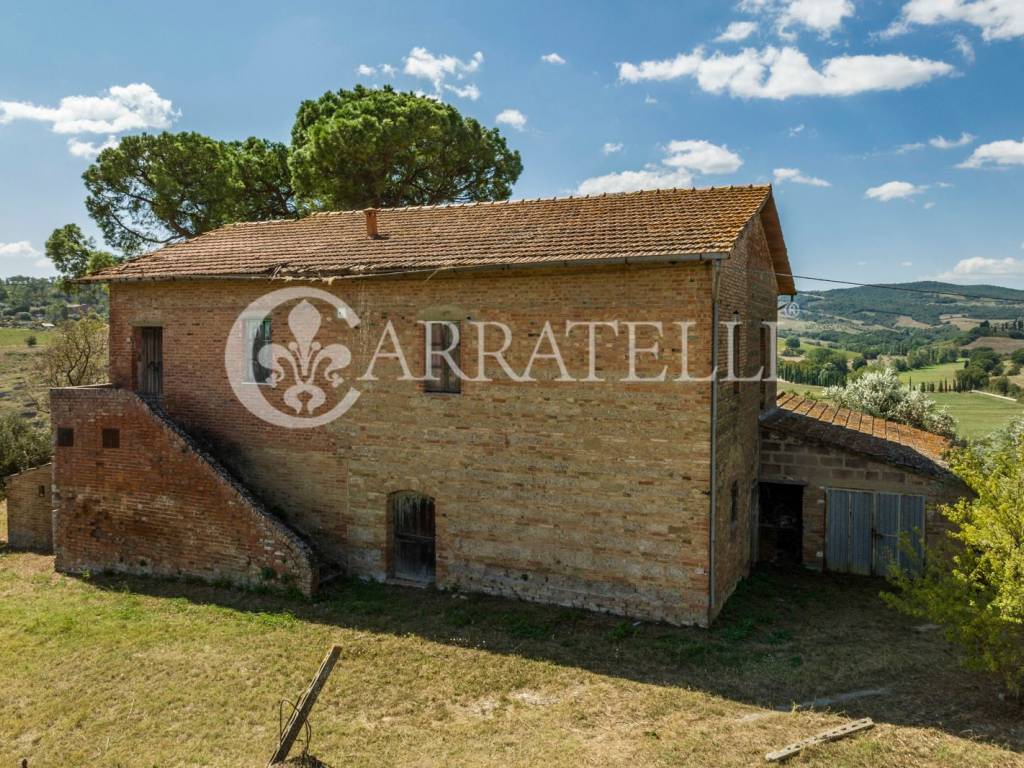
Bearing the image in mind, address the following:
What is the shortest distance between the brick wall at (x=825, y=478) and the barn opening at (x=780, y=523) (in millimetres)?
479

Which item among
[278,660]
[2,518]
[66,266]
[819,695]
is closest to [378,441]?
[278,660]

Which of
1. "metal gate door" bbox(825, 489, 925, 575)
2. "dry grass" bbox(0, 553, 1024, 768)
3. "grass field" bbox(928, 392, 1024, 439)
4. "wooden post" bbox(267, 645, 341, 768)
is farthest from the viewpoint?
"grass field" bbox(928, 392, 1024, 439)

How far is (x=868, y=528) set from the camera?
12359mm

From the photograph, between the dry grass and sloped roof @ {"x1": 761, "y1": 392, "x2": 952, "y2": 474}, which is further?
sloped roof @ {"x1": 761, "y1": 392, "x2": 952, "y2": 474}

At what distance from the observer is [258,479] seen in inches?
509

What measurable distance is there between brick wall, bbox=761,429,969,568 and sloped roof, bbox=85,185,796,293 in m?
4.37

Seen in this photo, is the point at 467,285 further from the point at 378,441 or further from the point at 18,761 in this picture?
the point at 18,761

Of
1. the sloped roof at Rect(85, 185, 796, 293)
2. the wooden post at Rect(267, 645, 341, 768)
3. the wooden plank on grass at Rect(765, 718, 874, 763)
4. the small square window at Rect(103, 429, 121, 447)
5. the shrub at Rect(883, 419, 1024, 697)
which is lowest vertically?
the wooden plank on grass at Rect(765, 718, 874, 763)

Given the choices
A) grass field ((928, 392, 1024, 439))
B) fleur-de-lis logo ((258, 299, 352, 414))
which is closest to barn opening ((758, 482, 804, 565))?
grass field ((928, 392, 1024, 439))

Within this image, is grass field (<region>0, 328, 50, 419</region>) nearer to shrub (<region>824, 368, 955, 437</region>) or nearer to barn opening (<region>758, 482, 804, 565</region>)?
barn opening (<region>758, 482, 804, 565</region>)

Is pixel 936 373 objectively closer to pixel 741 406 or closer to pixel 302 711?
pixel 741 406

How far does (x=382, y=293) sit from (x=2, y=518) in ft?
46.3

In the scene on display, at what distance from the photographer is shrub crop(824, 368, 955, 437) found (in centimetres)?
2048

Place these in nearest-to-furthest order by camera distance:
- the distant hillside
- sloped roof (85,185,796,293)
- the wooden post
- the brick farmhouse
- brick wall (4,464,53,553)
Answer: the wooden post → the brick farmhouse → sloped roof (85,185,796,293) → brick wall (4,464,53,553) → the distant hillside
